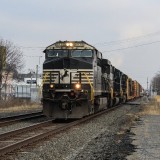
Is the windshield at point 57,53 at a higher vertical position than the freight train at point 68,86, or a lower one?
higher

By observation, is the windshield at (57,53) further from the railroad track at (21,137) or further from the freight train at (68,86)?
the railroad track at (21,137)

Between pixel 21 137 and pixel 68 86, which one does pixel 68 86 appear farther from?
pixel 21 137

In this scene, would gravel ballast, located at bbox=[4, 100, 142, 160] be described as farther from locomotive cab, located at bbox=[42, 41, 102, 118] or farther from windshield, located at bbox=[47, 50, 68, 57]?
windshield, located at bbox=[47, 50, 68, 57]

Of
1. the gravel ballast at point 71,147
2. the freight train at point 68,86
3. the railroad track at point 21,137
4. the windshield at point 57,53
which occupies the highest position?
the windshield at point 57,53

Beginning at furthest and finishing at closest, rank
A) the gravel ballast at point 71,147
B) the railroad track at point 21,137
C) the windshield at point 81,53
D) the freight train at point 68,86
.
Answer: the windshield at point 81,53, the freight train at point 68,86, the railroad track at point 21,137, the gravel ballast at point 71,147

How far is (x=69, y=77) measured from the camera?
19.7 m

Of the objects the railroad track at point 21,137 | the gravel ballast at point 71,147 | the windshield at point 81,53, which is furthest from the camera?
the windshield at point 81,53

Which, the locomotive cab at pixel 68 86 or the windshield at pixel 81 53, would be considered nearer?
the locomotive cab at pixel 68 86

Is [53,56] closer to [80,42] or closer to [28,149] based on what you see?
[80,42]

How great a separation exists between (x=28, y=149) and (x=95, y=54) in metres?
11.4

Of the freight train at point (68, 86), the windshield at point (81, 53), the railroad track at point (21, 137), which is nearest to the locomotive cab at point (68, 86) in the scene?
the freight train at point (68, 86)

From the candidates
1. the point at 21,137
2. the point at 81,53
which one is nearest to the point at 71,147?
the point at 21,137

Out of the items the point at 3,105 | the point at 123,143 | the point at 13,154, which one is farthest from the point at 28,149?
the point at 3,105

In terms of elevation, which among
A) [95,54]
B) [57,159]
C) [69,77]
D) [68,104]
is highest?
[95,54]
